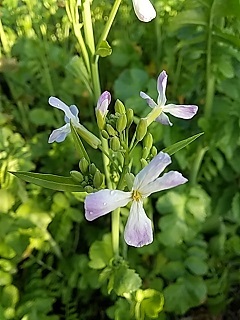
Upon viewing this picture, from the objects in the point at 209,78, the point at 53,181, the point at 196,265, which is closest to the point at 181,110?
the point at 53,181

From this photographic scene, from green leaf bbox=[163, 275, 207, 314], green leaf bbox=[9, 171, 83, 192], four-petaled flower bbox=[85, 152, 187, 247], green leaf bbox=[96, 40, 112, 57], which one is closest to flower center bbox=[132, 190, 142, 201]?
four-petaled flower bbox=[85, 152, 187, 247]

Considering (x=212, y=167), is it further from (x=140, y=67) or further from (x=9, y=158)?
(x=9, y=158)

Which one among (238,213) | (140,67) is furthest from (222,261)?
(140,67)

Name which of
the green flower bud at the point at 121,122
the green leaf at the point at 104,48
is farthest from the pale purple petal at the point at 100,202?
the green leaf at the point at 104,48

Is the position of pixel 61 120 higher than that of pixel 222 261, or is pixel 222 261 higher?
pixel 61 120

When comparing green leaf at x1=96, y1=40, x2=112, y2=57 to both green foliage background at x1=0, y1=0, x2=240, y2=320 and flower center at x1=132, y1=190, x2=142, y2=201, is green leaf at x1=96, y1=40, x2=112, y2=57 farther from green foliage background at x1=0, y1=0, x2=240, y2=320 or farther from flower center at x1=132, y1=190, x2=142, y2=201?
flower center at x1=132, y1=190, x2=142, y2=201

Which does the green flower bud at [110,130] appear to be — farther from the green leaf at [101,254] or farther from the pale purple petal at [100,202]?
the green leaf at [101,254]

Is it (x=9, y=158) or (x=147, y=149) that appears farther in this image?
(x=9, y=158)
